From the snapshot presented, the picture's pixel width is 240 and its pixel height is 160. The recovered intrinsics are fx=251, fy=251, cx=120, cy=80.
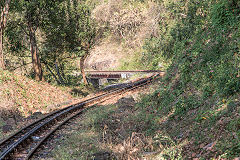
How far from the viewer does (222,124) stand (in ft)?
18.4

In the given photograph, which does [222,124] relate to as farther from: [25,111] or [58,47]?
[58,47]

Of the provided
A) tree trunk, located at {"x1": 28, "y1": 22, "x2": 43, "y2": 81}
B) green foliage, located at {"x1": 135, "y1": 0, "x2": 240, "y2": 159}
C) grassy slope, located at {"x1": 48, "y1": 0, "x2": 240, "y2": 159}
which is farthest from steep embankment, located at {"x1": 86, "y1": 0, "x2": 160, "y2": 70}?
grassy slope, located at {"x1": 48, "y1": 0, "x2": 240, "y2": 159}

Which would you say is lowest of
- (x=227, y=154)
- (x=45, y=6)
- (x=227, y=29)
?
(x=227, y=154)

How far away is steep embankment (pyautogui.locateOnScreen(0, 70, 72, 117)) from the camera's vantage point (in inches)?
628

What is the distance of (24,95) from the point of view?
1825 cm

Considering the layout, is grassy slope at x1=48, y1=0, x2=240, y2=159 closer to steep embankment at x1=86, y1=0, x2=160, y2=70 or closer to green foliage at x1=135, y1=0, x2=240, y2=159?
green foliage at x1=135, y1=0, x2=240, y2=159

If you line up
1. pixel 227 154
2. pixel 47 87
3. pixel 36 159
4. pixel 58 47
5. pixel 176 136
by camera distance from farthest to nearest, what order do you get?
pixel 58 47 < pixel 47 87 < pixel 36 159 < pixel 176 136 < pixel 227 154

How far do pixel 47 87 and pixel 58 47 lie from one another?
5.67 metres

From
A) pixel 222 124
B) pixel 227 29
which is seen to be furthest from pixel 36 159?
pixel 227 29

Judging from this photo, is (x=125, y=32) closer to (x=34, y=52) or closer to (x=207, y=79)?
(x=34, y=52)

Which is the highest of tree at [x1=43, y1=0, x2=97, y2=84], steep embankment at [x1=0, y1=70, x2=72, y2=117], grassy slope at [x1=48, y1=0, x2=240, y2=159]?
tree at [x1=43, y1=0, x2=97, y2=84]

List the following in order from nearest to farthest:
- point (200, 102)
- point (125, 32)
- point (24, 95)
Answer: point (200, 102)
point (24, 95)
point (125, 32)

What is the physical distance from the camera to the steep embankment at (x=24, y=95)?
52.3ft

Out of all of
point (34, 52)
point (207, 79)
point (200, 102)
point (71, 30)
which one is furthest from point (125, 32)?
point (200, 102)
